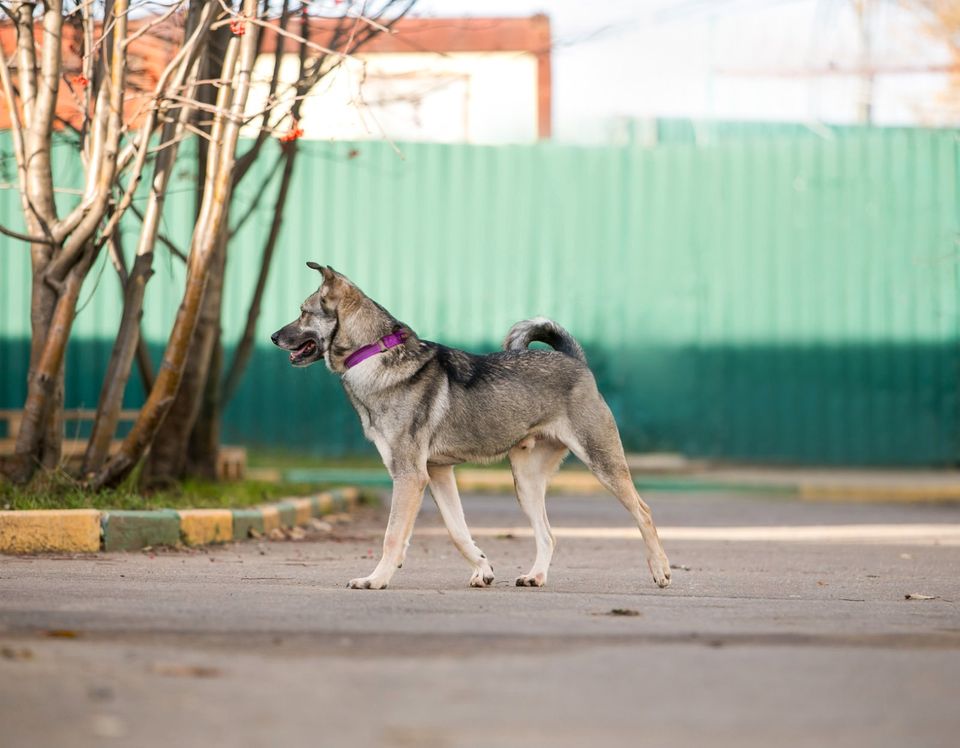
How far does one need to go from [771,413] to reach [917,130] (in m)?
4.55

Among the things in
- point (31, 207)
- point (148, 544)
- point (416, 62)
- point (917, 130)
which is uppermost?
point (416, 62)

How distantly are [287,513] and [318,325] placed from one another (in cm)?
393

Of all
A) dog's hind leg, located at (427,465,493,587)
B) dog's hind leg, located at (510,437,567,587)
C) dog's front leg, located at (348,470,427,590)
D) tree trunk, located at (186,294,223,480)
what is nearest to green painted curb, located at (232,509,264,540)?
tree trunk, located at (186,294,223,480)

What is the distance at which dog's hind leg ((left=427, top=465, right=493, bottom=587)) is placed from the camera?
305 inches

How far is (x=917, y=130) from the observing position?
835 inches

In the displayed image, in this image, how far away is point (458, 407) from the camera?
26.0 ft

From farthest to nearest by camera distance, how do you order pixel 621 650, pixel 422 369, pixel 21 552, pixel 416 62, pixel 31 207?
pixel 416 62 < pixel 31 207 < pixel 21 552 < pixel 422 369 < pixel 621 650

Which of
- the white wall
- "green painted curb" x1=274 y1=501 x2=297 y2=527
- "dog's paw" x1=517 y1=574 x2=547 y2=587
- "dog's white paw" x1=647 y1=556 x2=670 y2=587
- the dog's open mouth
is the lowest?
"green painted curb" x1=274 y1=501 x2=297 y2=527

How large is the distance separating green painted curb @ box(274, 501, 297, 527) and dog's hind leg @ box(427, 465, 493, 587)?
3.59 m

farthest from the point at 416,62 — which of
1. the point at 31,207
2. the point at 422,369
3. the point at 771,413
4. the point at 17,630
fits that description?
the point at 17,630

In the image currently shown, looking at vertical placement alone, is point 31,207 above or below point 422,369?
above

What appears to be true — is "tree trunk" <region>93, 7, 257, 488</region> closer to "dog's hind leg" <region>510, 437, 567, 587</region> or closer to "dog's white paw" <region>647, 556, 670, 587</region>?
"dog's hind leg" <region>510, 437, 567, 587</region>

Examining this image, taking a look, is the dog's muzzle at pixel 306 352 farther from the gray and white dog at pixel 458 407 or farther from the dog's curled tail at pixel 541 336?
the dog's curled tail at pixel 541 336

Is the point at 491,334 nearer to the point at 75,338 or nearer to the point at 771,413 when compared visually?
the point at 771,413
